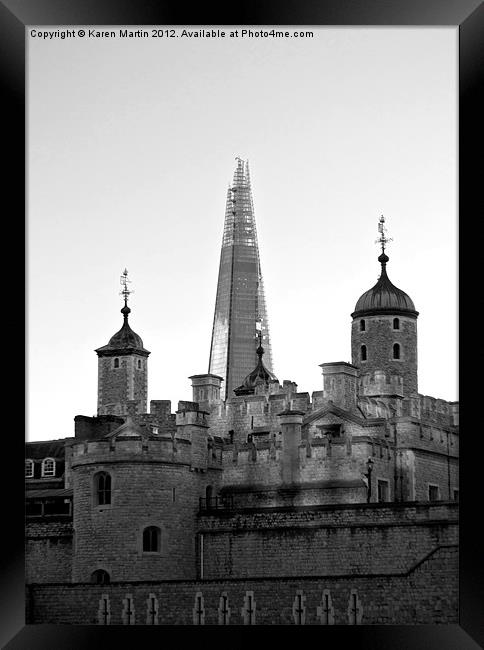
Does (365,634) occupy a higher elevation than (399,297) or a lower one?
lower

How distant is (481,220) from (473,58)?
5.91 ft

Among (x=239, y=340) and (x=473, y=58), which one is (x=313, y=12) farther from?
(x=239, y=340)

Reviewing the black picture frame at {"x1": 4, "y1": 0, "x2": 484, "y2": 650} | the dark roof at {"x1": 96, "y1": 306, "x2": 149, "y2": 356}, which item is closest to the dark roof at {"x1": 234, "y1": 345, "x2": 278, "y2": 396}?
the dark roof at {"x1": 96, "y1": 306, "x2": 149, "y2": 356}

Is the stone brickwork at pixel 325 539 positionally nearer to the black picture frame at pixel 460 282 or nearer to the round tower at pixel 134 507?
the round tower at pixel 134 507

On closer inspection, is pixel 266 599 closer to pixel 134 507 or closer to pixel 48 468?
pixel 134 507

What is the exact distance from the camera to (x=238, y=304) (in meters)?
57.3

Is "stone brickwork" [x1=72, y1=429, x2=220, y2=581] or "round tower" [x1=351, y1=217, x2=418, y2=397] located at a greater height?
"round tower" [x1=351, y1=217, x2=418, y2=397]

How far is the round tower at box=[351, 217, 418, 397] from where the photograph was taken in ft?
122

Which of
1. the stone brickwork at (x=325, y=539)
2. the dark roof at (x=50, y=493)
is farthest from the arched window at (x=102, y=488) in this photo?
the dark roof at (x=50, y=493)

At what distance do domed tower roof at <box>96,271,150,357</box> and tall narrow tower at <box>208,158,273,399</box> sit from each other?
247 inches

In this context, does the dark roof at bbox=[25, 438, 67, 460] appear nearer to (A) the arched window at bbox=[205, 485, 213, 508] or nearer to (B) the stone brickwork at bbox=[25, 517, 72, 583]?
(B) the stone brickwork at bbox=[25, 517, 72, 583]

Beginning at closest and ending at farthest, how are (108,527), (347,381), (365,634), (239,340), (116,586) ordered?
(365,634), (116,586), (108,527), (347,381), (239,340)

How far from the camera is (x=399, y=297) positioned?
3684 cm

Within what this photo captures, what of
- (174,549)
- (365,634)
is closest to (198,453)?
(174,549)
